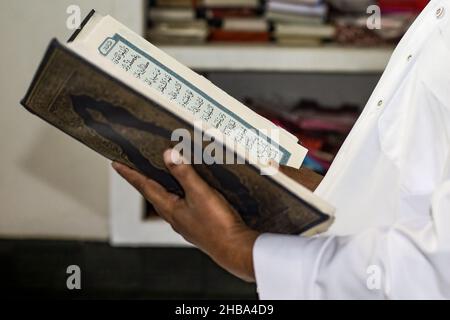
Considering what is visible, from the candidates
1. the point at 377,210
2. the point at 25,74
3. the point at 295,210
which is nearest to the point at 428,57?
the point at 377,210

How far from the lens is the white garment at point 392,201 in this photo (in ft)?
2.44

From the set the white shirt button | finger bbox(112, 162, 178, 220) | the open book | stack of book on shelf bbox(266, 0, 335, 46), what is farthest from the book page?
stack of book on shelf bbox(266, 0, 335, 46)

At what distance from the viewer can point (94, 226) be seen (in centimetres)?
215

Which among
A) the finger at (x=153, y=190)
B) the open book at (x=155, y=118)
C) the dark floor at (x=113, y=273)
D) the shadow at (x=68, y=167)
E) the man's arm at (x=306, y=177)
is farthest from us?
the shadow at (x=68, y=167)

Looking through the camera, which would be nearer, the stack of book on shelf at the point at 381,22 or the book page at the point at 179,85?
the book page at the point at 179,85

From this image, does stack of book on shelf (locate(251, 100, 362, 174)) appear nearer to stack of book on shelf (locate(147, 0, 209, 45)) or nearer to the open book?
stack of book on shelf (locate(147, 0, 209, 45))

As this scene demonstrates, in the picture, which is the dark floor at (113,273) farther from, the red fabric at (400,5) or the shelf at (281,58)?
the red fabric at (400,5)

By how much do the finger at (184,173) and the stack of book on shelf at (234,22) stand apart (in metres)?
1.28

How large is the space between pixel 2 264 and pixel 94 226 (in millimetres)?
294

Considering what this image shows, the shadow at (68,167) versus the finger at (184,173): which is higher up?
the shadow at (68,167)

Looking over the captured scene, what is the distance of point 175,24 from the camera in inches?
79.0

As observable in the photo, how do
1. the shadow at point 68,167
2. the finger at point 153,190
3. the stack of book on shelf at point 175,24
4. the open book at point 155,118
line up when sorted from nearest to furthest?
1. the open book at point 155,118
2. the finger at point 153,190
3. the stack of book on shelf at point 175,24
4. the shadow at point 68,167

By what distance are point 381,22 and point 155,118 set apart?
139 centimetres

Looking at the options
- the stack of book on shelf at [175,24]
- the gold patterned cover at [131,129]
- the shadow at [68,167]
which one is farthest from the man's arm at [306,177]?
the shadow at [68,167]
